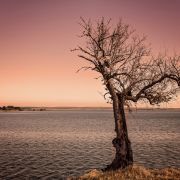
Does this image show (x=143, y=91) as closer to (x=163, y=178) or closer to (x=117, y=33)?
(x=117, y=33)

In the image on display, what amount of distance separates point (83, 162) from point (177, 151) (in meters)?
17.4

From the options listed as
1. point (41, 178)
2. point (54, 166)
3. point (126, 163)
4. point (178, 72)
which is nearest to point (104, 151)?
point (54, 166)

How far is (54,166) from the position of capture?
118ft

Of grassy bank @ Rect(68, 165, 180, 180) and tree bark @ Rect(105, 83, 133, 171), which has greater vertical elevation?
tree bark @ Rect(105, 83, 133, 171)

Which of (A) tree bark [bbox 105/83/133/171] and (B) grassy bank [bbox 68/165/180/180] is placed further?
(A) tree bark [bbox 105/83/133/171]

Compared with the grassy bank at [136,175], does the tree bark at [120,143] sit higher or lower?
higher

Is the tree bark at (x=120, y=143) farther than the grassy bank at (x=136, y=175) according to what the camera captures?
Yes

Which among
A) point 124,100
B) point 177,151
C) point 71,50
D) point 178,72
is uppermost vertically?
point 71,50

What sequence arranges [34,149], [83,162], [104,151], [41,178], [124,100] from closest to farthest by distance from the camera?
1. [124,100]
2. [41,178]
3. [83,162]
4. [104,151]
5. [34,149]

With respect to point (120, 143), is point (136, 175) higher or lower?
lower

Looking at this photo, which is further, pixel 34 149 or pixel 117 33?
pixel 34 149

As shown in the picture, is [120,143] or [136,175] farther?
[120,143]

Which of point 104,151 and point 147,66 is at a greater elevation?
point 147,66

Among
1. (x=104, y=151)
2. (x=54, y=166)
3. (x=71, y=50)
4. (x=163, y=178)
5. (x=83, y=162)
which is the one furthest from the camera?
(x=104, y=151)
